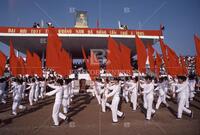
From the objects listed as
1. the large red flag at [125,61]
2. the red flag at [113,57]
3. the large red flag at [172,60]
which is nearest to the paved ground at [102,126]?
the red flag at [113,57]

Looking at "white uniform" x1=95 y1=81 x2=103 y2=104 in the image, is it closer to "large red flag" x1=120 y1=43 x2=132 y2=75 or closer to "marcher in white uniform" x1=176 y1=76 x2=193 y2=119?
"large red flag" x1=120 y1=43 x2=132 y2=75

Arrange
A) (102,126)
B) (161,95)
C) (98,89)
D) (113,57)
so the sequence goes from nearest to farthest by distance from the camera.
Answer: (102,126), (161,95), (113,57), (98,89)

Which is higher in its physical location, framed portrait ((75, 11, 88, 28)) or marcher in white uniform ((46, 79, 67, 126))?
framed portrait ((75, 11, 88, 28))

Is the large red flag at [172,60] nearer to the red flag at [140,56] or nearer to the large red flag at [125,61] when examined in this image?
the red flag at [140,56]

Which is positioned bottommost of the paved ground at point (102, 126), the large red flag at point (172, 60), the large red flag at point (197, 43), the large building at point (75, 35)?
the paved ground at point (102, 126)

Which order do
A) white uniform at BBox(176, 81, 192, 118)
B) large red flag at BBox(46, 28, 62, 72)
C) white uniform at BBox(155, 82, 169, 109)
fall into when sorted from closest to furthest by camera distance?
white uniform at BBox(176, 81, 192, 118) < large red flag at BBox(46, 28, 62, 72) < white uniform at BBox(155, 82, 169, 109)

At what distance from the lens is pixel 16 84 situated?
31.6 ft

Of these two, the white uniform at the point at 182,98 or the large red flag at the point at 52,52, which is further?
the large red flag at the point at 52,52

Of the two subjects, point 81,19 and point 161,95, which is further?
point 81,19

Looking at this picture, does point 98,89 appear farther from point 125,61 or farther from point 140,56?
point 140,56

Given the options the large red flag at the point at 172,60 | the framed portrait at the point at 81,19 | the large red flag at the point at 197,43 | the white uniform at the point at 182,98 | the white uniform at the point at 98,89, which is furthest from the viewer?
the framed portrait at the point at 81,19

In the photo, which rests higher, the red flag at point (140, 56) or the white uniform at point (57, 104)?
the red flag at point (140, 56)

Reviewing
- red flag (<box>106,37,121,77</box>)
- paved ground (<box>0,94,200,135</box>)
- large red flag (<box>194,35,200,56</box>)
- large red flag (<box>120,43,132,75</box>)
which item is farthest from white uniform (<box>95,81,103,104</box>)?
large red flag (<box>194,35,200,56</box>)

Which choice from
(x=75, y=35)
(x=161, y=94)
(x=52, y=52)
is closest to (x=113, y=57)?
(x=161, y=94)
